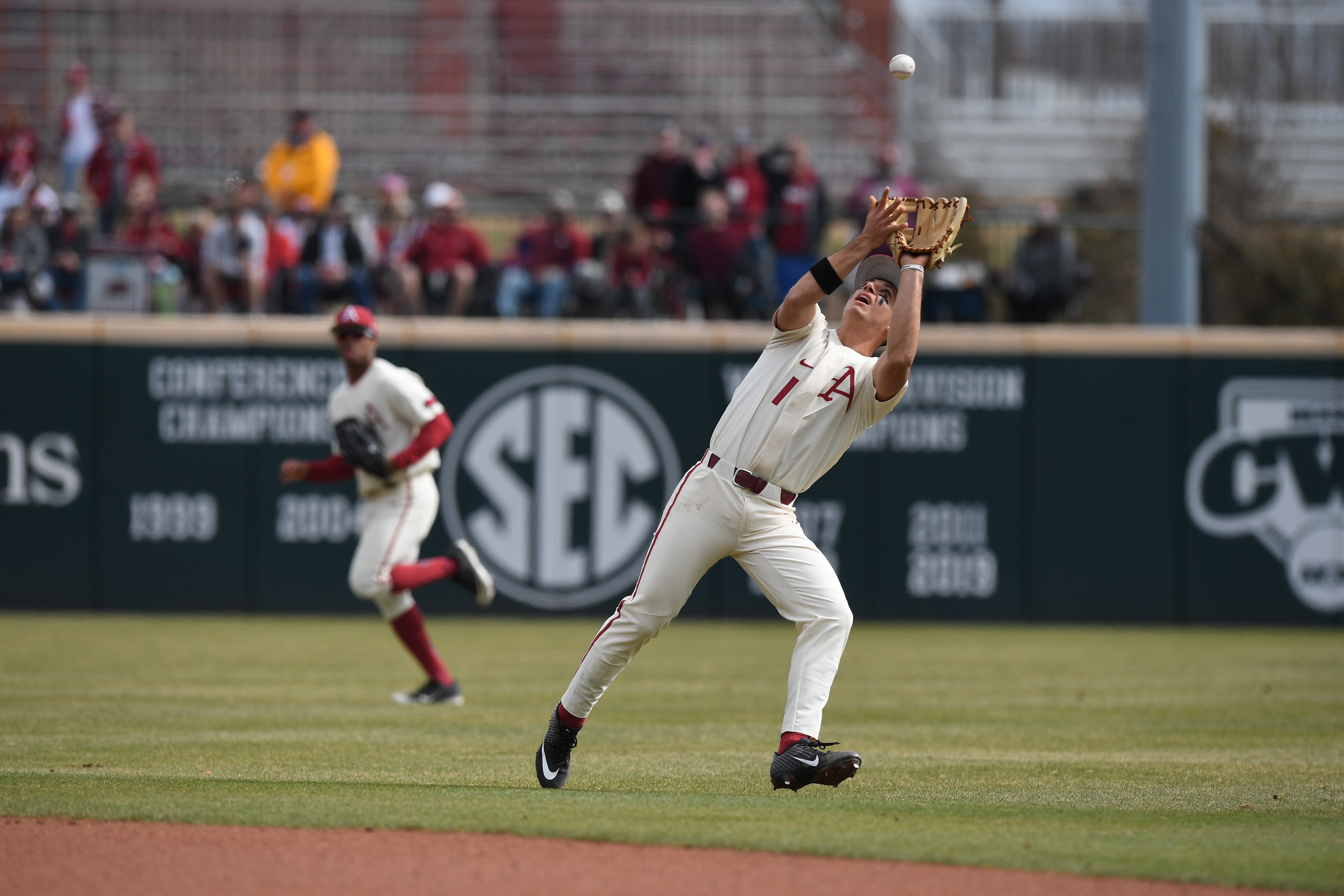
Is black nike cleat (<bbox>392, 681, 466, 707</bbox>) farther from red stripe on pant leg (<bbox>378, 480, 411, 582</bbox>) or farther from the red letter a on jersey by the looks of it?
the red letter a on jersey

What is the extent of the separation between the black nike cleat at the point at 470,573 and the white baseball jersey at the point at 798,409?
406 centimetres

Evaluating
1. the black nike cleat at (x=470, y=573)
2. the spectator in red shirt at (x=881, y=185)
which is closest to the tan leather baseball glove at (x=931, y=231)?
the black nike cleat at (x=470, y=573)

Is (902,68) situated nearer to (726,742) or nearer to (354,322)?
(726,742)

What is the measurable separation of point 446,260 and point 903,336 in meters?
10.1

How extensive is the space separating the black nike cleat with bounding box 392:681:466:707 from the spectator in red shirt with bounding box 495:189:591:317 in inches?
260

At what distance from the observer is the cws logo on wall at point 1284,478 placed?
14883mm

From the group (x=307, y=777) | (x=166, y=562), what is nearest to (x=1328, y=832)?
(x=307, y=777)

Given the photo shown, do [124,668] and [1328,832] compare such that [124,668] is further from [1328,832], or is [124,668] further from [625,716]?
[1328,832]

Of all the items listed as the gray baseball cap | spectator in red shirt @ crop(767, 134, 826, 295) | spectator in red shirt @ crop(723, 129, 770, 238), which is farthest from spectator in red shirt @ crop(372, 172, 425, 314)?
the gray baseball cap

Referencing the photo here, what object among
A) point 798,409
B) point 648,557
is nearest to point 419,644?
point 648,557

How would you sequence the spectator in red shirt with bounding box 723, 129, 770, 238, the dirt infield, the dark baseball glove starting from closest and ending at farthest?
1. the dirt infield
2. the dark baseball glove
3. the spectator in red shirt with bounding box 723, 129, 770, 238

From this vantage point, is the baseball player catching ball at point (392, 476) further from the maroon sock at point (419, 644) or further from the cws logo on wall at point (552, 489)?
the cws logo on wall at point (552, 489)

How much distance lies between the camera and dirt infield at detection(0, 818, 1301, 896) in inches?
192

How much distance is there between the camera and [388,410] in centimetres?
991
